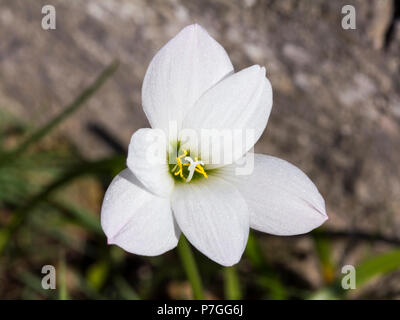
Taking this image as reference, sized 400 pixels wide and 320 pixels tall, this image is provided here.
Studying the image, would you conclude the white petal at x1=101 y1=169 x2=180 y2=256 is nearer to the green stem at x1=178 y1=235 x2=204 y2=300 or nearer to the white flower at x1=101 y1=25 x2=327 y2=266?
the white flower at x1=101 y1=25 x2=327 y2=266

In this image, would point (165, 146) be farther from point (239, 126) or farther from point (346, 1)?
point (346, 1)

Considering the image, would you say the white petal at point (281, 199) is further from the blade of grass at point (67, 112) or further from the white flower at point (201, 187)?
the blade of grass at point (67, 112)

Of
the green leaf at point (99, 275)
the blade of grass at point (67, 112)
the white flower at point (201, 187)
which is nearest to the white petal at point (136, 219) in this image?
the white flower at point (201, 187)

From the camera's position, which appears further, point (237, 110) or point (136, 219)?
point (237, 110)

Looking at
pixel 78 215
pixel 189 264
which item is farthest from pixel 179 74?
pixel 78 215

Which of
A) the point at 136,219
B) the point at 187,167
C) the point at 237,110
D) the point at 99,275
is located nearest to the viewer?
the point at 136,219

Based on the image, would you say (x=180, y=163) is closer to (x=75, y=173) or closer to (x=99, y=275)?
(x=75, y=173)

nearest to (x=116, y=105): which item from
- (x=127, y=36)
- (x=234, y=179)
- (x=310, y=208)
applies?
(x=127, y=36)

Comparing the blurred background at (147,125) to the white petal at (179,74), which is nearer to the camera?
the white petal at (179,74)
